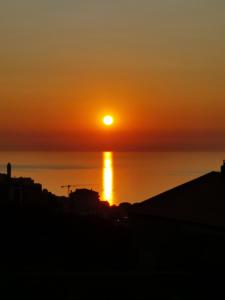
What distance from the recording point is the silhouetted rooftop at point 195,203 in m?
10.8

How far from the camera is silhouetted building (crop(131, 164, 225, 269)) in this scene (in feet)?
33.5

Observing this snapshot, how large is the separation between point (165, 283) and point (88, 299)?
111 cm

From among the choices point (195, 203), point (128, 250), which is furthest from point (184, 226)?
point (128, 250)

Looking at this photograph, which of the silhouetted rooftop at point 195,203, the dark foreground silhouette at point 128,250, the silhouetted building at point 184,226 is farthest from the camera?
the silhouetted rooftop at point 195,203

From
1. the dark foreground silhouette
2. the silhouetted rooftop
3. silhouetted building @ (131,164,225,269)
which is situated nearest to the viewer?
the dark foreground silhouette

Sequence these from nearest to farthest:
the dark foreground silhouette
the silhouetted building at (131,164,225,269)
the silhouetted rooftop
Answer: the dark foreground silhouette, the silhouetted building at (131,164,225,269), the silhouetted rooftop

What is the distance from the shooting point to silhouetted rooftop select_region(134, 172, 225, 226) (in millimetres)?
10844

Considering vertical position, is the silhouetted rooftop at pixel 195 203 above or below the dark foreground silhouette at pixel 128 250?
above

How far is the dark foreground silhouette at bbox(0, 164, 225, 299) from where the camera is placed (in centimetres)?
741

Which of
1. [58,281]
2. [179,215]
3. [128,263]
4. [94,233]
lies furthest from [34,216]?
[58,281]

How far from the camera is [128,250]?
47.9 ft

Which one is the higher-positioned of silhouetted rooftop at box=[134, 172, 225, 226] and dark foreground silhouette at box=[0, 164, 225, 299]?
silhouetted rooftop at box=[134, 172, 225, 226]

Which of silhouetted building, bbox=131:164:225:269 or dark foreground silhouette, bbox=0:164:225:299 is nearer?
dark foreground silhouette, bbox=0:164:225:299

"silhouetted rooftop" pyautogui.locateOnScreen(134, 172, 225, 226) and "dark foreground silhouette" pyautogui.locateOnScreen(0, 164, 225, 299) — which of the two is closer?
"dark foreground silhouette" pyautogui.locateOnScreen(0, 164, 225, 299)
